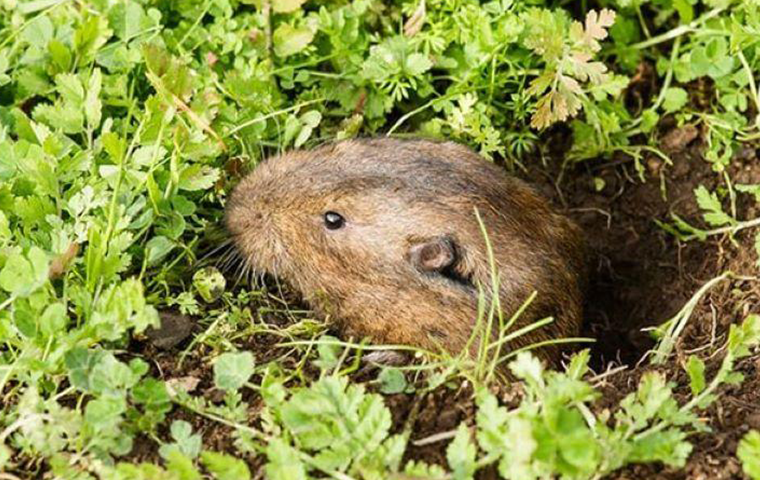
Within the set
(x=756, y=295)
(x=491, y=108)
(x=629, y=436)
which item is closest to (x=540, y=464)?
(x=629, y=436)

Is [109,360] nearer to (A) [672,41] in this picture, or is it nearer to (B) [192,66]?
(B) [192,66]

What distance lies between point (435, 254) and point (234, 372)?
1.13 metres


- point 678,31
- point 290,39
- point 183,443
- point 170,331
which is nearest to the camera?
point 183,443

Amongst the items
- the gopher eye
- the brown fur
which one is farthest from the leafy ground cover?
the gopher eye

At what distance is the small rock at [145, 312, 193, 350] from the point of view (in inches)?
182

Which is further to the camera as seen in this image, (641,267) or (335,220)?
(641,267)

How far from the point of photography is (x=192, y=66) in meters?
5.59

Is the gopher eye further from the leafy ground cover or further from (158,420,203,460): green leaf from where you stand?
(158,420,203,460): green leaf

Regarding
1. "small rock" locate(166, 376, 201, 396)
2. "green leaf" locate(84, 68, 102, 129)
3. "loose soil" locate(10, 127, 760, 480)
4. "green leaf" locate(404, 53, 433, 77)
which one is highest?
"green leaf" locate(84, 68, 102, 129)

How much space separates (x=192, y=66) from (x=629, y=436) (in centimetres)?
264

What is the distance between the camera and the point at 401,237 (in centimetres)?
504

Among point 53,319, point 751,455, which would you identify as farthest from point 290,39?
point 751,455

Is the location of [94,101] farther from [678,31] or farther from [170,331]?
[678,31]

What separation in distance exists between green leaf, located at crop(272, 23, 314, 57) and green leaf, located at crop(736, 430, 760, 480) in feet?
9.00
